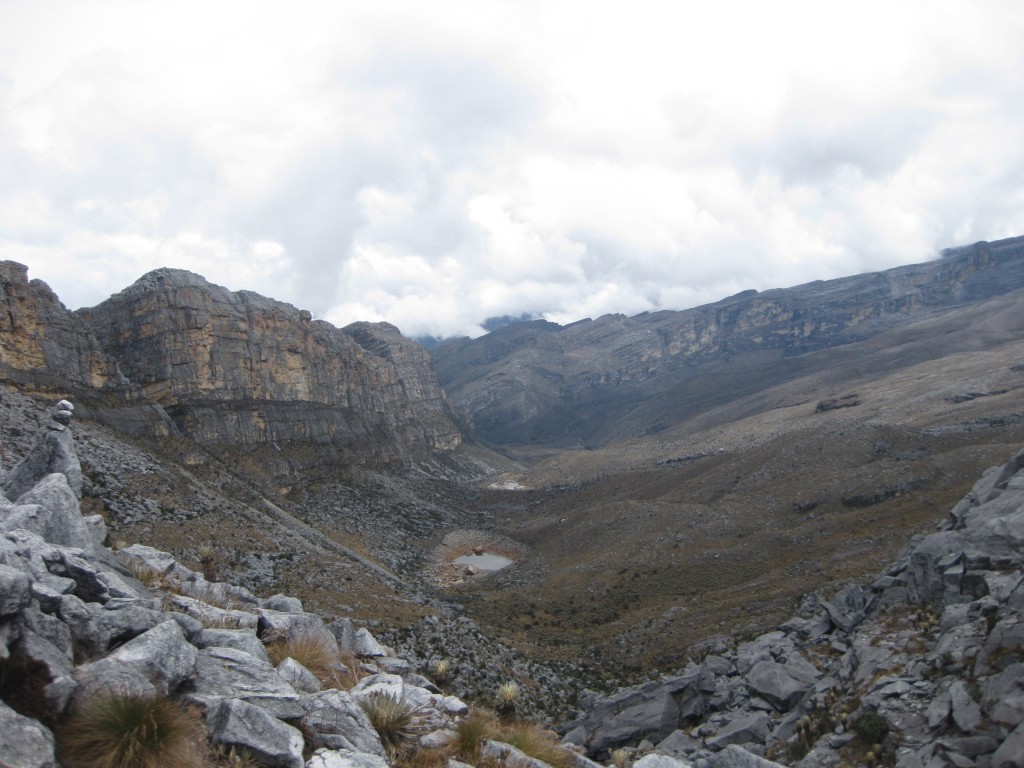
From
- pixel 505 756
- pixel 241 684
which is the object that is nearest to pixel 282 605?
pixel 241 684

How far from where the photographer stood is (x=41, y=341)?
150 feet

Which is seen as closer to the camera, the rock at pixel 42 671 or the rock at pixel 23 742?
the rock at pixel 23 742

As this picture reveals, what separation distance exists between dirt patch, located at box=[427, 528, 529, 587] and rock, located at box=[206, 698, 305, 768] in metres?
46.8

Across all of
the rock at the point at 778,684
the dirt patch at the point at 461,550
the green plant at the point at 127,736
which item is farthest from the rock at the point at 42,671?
the dirt patch at the point at 461,550

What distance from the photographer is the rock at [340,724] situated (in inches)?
283

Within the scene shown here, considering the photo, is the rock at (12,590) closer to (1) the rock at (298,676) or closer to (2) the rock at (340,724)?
(2) the rock at (340,724)

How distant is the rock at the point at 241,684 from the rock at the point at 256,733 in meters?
0.31

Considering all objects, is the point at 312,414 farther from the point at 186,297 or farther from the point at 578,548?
the point at 578,548

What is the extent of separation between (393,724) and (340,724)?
807mm

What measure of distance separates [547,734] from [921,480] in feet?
149

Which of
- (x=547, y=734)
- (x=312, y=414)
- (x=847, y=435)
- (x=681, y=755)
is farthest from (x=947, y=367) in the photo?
(x=547, y=734)

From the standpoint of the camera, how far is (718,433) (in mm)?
123812

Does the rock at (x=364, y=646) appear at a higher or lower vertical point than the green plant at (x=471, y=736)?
lower

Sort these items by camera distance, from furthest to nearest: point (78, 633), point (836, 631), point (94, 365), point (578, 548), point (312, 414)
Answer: point (312, 414)
point (578, 548)
point (94, 365)
point (836, 631)
point (78, 633)
